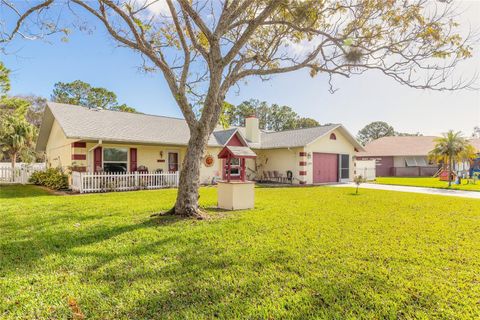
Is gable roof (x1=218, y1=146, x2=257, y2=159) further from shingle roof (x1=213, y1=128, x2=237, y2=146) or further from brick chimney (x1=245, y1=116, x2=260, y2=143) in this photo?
brick chimney (x1=245, y1=116, x2=260, y2=143)

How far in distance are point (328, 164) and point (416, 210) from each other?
12.1 metres

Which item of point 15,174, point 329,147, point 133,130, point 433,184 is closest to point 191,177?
point 133,130

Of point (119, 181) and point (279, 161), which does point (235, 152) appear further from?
point (279, 161)

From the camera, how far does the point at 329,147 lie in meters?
20.8

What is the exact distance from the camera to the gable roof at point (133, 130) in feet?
47.1

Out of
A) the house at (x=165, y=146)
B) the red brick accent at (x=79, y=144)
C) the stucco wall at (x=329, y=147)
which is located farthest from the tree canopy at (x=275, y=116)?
the red brick accent at (x=79, y=144)

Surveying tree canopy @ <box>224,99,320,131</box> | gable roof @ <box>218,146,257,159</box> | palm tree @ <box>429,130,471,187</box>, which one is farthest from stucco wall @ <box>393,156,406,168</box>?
gable roof @ <box>218,146,257,159</box>

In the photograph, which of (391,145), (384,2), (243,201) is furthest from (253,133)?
(391,145)

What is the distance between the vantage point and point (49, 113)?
53.8 ft

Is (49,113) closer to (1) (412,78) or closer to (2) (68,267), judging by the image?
(2) (68,267)

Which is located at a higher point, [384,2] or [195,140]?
[384,2]

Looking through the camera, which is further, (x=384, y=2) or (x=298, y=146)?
(x=298, y=146)

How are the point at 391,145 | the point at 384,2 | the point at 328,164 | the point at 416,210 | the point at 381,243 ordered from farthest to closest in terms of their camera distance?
1. the point at 391,145
2. the point at 328,164
3. the point at 416,210
4. the point at 384,2
5. the point at 381,243

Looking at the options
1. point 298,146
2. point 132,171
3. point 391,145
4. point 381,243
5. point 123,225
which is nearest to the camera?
point 381,243
